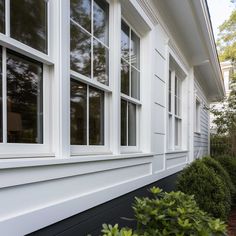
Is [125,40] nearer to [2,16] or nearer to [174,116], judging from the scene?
[2,16]

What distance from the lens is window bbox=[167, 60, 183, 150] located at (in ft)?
17.2

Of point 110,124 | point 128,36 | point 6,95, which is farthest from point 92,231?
point 128,36

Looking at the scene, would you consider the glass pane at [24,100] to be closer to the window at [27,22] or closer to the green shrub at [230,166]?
the window at [27,22]

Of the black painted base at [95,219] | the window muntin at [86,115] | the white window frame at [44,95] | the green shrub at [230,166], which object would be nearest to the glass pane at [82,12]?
the white window frame at [44,95]

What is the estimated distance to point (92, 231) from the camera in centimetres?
225

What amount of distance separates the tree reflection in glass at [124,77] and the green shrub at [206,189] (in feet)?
5.83

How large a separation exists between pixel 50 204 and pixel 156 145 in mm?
2494

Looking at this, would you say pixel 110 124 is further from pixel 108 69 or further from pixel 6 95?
pixel 6 95

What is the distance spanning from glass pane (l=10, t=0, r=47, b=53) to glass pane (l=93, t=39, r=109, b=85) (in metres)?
0.75

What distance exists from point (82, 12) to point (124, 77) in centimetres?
104

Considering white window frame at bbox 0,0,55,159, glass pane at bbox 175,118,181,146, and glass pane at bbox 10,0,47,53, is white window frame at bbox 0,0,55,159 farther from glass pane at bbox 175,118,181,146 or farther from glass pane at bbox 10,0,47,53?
glass pane at bbox 175,118,181,146

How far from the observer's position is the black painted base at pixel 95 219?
5.91ft

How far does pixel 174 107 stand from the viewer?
5.49 m

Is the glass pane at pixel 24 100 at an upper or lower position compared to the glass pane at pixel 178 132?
upper
